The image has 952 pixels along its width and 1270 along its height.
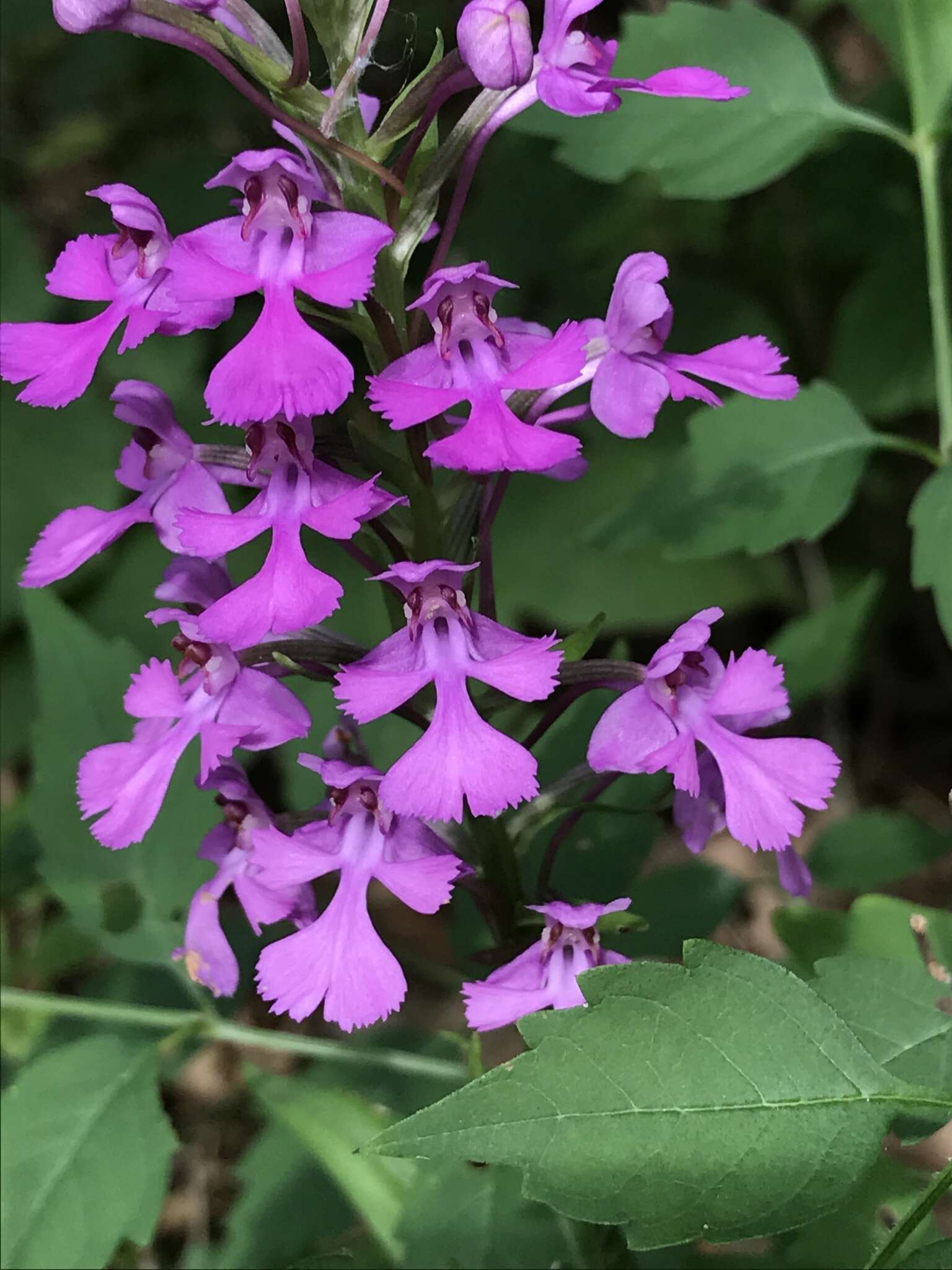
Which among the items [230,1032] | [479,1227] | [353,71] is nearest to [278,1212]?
[230,1032]

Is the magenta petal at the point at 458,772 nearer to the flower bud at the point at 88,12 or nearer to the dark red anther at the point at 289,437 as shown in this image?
the dark red anther at the point at 289,437

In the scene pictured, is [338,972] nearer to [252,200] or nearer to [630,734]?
[630,734]

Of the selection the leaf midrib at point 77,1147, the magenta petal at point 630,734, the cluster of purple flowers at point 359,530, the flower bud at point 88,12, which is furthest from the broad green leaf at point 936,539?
the leaf midrib at point 77,1147

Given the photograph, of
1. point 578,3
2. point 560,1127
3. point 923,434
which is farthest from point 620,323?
point 923,434

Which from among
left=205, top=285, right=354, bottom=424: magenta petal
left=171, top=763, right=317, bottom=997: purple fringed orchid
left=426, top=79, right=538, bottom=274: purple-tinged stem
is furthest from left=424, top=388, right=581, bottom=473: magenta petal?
left=171, top=763, right=317, bottom=997: purple fringed orchid

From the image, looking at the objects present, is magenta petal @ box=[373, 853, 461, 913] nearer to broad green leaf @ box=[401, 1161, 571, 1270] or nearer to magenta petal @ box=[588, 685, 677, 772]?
magenta petal @ box=[588, 685, 677, 772]

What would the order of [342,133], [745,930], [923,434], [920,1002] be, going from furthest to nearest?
[923,434]
[745,930]
[920,1002]
[342,133]

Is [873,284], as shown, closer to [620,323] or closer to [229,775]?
[620,323]
